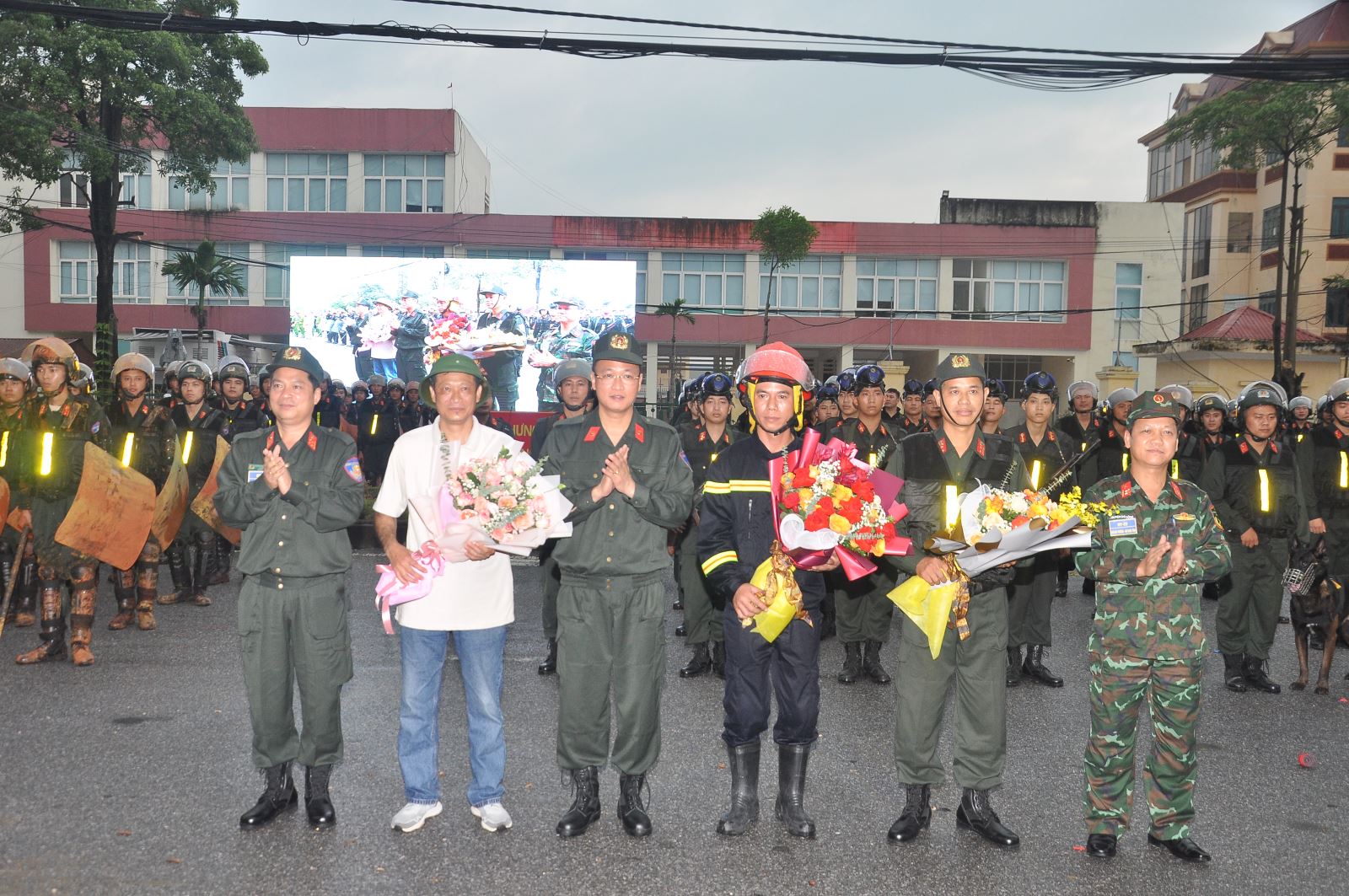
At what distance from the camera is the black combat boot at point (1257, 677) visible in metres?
8.35

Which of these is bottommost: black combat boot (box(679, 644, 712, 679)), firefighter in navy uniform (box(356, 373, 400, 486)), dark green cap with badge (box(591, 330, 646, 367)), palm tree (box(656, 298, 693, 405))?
black combat boot (box(679, 644, 712, 679))

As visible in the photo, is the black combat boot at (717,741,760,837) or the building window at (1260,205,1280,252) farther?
the building window at (1260,205,1280,252)

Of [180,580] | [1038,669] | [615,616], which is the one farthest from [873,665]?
[180,580]

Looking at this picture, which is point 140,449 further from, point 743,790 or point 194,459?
point 743,790

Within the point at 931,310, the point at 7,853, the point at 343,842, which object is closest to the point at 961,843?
the point at 343,842

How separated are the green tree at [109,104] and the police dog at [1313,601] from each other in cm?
2340

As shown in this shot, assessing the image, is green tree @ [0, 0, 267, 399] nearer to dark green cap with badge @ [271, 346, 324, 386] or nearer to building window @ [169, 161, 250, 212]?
building window @ [169, 161, 250, 212]

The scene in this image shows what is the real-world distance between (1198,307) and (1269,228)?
5990mm

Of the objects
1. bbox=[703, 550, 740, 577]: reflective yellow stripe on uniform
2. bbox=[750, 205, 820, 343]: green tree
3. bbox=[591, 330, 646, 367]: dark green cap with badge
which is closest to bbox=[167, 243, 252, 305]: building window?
bbox=[750, 205, 820, 343]: green tree

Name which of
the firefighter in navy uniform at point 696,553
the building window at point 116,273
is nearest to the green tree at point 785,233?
the building window at point 116,273

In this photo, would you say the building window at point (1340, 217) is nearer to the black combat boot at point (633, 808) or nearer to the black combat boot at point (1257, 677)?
the black combat boot at point (1257, 677)

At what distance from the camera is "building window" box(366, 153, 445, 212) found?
45.4 meters

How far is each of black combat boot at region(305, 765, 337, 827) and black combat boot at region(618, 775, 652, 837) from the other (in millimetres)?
1373

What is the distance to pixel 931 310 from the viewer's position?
46.4 meters
